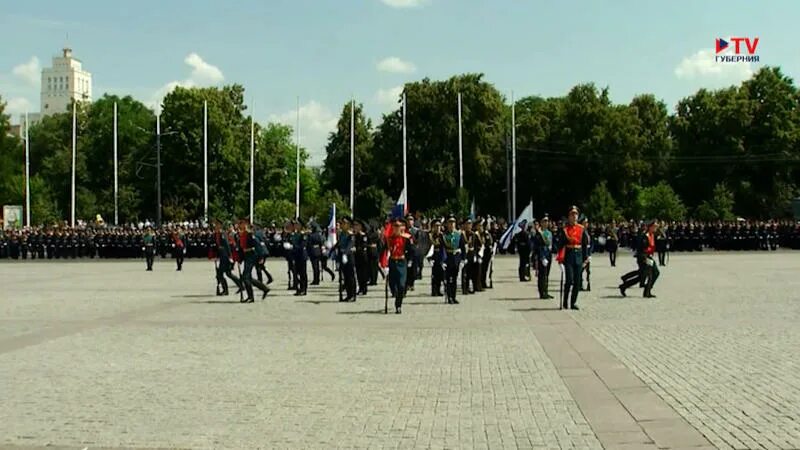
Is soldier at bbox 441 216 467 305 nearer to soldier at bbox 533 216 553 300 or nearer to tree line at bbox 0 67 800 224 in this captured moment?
soldier at bbox 533 216 553 300

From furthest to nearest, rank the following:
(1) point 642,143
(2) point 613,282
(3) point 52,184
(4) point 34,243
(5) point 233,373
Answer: (3) point 52,184, (1) point 642,143, (4) point 34,243, (2) point 613,282, (5) point 233,373

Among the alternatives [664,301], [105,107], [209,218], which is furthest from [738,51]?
[105,107]

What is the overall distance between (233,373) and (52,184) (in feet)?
275

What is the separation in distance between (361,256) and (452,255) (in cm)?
264

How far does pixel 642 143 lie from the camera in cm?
7406

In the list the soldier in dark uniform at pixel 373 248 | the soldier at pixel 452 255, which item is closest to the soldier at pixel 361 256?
the soldier in dark uniform at pixel 373 248

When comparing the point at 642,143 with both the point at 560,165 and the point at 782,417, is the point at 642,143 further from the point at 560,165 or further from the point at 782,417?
the point at 782,417

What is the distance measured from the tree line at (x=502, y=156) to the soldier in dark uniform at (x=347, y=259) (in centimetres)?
4304

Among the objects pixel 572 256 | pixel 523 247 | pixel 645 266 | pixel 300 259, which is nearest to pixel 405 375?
pixel 572 256

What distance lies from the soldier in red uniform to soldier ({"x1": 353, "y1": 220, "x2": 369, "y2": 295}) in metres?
5.51

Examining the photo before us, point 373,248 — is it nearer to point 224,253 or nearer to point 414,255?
point 414,255

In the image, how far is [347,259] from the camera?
21.1 meters

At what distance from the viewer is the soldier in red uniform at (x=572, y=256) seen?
61.2 ft

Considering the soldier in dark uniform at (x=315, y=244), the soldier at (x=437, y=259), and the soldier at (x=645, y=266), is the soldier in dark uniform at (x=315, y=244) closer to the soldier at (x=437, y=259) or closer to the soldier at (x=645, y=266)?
the soldier at (x=437, y=259)
